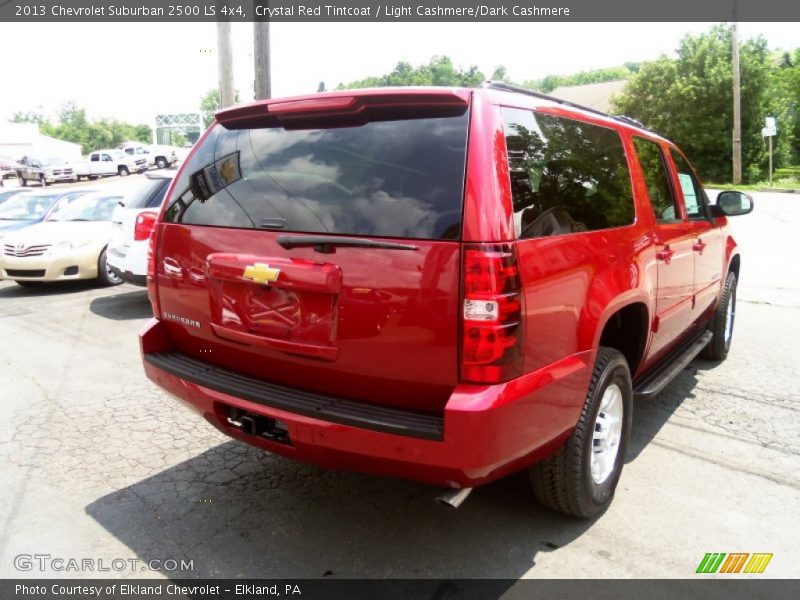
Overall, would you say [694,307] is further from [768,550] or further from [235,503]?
[235,503]

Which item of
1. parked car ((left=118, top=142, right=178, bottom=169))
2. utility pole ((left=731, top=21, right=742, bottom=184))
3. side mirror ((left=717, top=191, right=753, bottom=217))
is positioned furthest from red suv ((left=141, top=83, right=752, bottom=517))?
parked car ((left=118, top=142, right=178, bottom=169))

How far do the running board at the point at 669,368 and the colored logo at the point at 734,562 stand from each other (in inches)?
36.5

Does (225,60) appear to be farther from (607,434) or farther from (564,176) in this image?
(607,434)

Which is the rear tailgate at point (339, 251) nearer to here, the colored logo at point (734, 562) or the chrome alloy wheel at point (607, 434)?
the chrome alloy wheel at point (607, 434)

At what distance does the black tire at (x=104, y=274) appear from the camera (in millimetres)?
9836

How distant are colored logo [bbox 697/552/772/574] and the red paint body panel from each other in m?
Result: 0.82

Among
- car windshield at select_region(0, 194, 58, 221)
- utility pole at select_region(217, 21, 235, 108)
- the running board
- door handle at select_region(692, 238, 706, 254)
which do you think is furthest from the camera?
car windshield at select_region(0, 194, 58, 221)

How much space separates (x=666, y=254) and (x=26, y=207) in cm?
1285

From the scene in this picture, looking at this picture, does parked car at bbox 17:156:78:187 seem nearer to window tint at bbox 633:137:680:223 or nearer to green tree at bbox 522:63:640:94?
window tint at bbox 633:137:680:223

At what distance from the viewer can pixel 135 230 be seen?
7.91 m

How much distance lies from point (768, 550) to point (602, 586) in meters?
0.86

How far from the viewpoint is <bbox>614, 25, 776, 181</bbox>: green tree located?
38312 mm

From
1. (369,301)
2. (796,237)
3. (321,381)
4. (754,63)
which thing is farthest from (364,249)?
(754,63)

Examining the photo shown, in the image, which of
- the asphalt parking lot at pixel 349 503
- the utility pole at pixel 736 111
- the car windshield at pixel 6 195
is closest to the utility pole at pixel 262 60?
the asphalt parking lot at pixel 349 503
